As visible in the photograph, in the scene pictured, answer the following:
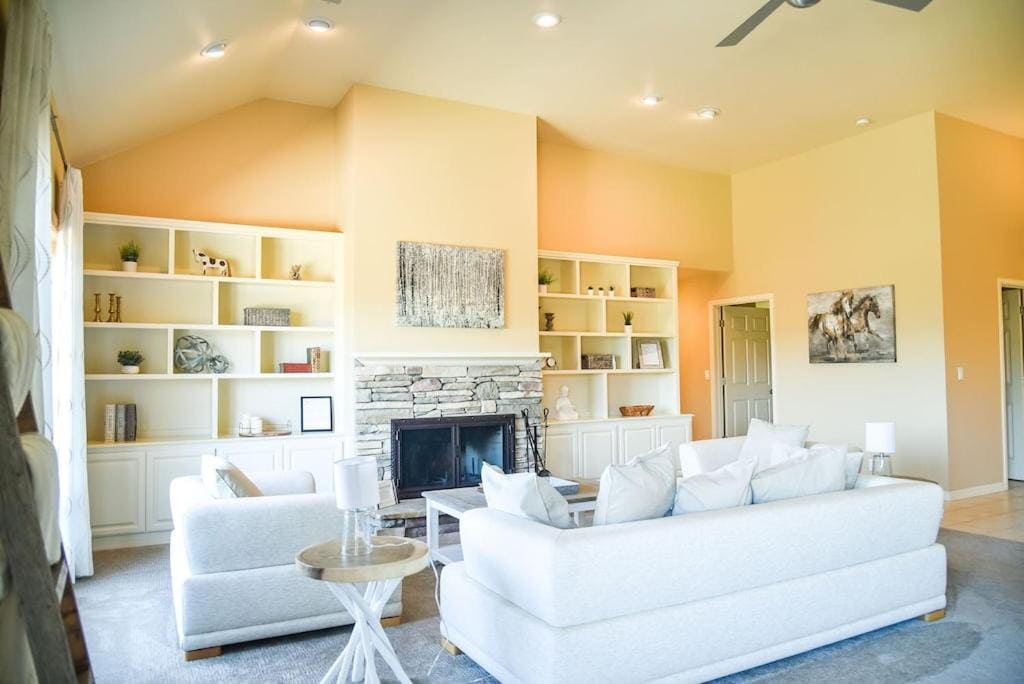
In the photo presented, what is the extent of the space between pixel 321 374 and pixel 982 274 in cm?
603

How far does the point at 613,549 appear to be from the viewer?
2494mm

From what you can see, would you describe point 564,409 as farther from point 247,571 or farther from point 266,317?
point 247,571

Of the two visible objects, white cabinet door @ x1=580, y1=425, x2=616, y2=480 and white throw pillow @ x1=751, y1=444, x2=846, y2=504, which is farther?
white cabinet door @ x1=580, y1=425, x2=616, y2=480

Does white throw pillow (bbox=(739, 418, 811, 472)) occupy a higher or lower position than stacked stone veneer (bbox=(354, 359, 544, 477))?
lower

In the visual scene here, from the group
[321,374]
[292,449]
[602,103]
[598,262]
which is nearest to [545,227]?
[598,262]

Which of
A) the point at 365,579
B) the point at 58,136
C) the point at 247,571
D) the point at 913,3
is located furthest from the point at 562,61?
the point at 365,579

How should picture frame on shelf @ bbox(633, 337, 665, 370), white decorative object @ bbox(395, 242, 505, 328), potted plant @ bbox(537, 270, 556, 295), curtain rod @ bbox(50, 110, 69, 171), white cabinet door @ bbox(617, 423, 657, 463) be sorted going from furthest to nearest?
picture frame on shelf @ bbox(633, 337, 665, 370)
white cabinet door @ bbox(617, 423, 657, 463)
potted plant @ bbox(537, 270, 556, 295)
white decorative object @ bbox(395, 242, 505, 328)
curtain rod @ bbox(50, 110, 69, 171)

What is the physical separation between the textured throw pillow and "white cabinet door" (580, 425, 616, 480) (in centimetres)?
378

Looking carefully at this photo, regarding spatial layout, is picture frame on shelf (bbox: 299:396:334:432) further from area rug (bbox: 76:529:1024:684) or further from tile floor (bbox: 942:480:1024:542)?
tile floor (bbox: 942:480:1024:542)

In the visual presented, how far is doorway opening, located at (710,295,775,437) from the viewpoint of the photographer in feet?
28.0

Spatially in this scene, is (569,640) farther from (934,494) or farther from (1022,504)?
(1022,504)

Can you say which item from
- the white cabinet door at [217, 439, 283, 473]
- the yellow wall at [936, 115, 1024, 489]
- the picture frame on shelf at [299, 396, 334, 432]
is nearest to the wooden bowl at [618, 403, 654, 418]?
the yellow wall at [936, 115, 1024, 489]

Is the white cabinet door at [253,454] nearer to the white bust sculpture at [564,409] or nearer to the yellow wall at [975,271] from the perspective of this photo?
the white bust sculpture at [564,409]

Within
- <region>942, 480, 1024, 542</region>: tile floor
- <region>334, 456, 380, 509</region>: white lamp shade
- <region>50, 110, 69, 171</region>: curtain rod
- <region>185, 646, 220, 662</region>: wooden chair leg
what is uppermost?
<region>50, 110, 69, 171</region>: curtain rod
